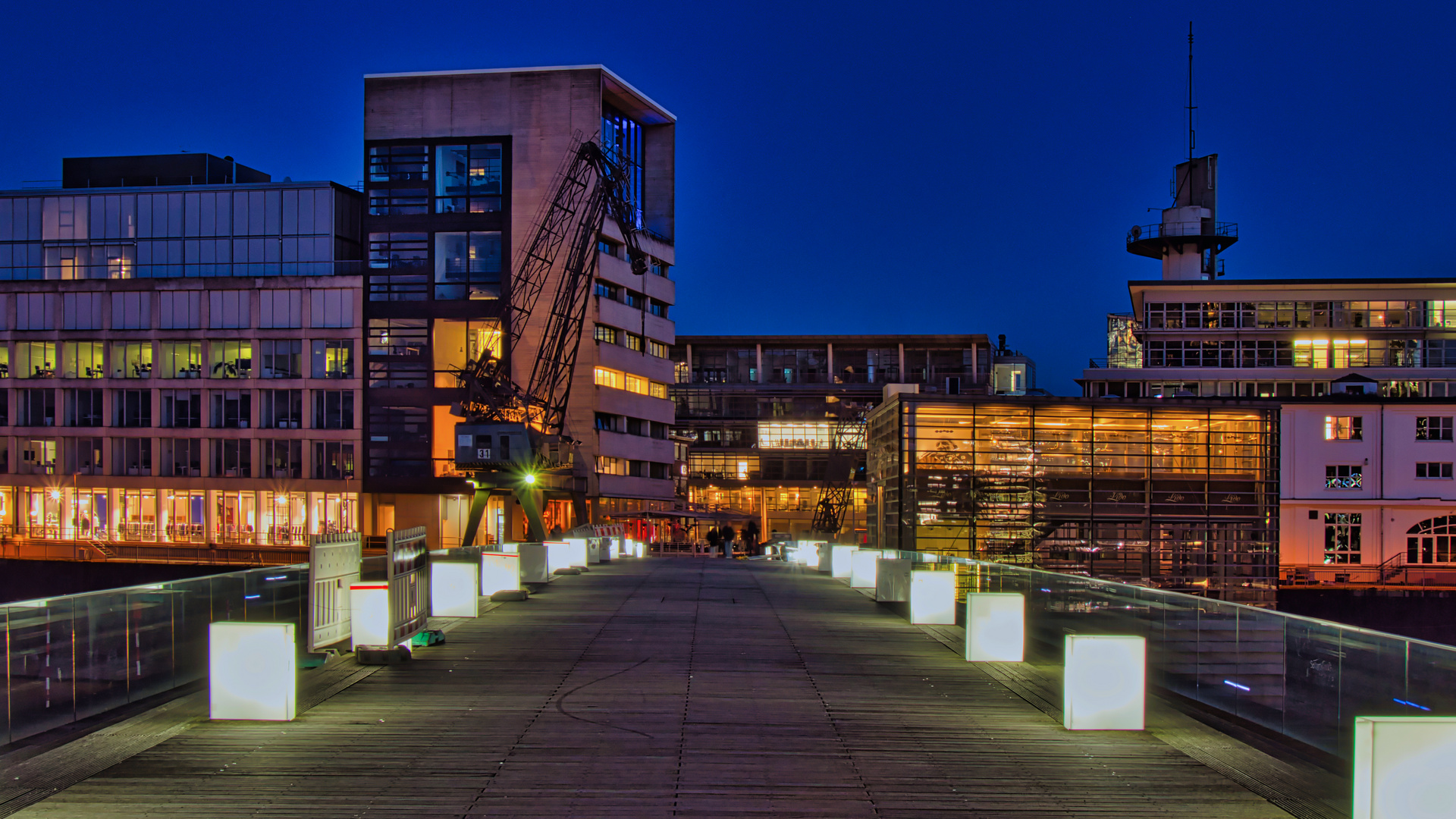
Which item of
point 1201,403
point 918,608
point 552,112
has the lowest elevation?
point 918,608

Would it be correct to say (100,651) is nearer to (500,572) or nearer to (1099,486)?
(500,572)

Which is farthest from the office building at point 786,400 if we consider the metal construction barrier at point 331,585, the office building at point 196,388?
the metal construction barrier at point 331,585

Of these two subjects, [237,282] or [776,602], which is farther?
[237,282]

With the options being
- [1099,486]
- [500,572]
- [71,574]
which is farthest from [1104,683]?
[71,574]

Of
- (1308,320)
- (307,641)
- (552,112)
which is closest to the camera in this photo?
(307,641)

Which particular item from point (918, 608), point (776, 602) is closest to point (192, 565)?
point (776, 602)

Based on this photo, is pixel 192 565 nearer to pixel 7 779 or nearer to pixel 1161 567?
pixel 1161 567

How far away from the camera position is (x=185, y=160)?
95875 mm

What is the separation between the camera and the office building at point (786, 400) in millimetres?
118188

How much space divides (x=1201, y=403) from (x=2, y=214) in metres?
84.1

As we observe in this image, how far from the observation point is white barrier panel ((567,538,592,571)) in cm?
4038

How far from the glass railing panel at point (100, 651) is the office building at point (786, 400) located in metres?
95.4

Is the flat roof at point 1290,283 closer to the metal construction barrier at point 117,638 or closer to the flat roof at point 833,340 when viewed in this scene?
the flat roof at point 833,340

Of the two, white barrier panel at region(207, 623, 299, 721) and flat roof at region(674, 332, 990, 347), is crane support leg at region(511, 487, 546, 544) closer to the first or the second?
white barrier panel at region(207, 623, 299, 721)
